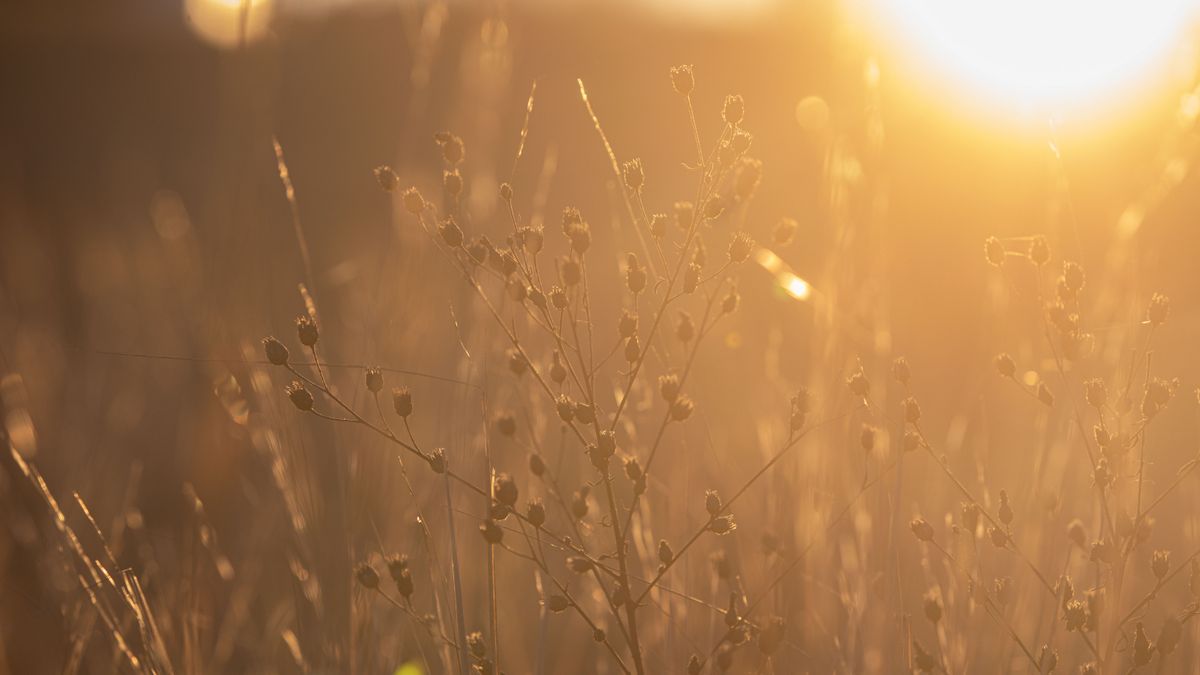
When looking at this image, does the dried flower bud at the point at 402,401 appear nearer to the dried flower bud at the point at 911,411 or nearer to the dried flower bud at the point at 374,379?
the dried flower bud at the point at 374,379

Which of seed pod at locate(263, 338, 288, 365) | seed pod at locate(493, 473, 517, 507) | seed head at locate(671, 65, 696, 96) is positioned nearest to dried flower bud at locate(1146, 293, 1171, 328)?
seed head at locate(671, 65, 696, 96)

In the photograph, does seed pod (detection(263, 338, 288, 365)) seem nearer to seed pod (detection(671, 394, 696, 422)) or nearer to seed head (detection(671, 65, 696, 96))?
seed pod (detection(671, 394, 696, 422))

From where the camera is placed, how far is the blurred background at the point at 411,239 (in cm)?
170

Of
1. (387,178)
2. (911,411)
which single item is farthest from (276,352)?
(911,411)

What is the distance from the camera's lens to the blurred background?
1.70 meters

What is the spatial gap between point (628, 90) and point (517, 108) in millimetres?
955

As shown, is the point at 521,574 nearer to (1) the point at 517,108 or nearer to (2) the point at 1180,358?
(2) the point at 1180,358

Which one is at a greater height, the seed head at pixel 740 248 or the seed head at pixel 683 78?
the seed head at pixel 683 78

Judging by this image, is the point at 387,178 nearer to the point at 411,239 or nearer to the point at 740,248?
the point at 740,248

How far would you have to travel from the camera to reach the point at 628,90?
24.5 feet

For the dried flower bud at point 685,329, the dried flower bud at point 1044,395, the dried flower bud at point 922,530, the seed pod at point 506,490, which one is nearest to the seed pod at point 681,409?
the dried flower bud at point 685,329

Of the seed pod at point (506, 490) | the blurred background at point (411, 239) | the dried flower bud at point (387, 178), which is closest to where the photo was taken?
the seed pod at point (506, 490)

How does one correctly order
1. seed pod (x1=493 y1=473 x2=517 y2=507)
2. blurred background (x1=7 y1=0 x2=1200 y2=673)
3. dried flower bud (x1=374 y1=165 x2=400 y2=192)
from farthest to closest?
blurred background (x1=7 y1=0 x2=1200 y2=673), dried flower bud (x1=374 y1=165 x2=400 y2=192), seed pod (x1=493 y1=473 x2=517 y2=507)

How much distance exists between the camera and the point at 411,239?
2.12 metres
